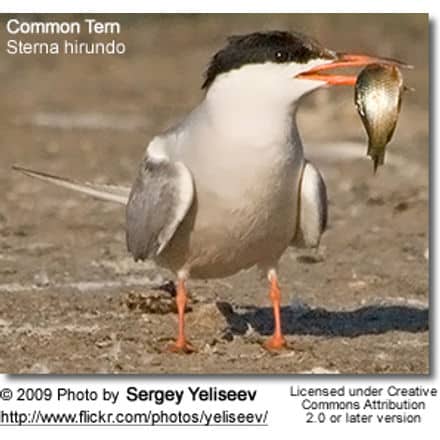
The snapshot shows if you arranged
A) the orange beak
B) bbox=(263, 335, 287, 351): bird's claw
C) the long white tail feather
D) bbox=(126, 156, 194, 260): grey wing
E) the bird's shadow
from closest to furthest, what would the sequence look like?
the orange beak
bbox=(126, 156, 194, 260): grey wing
bbox=(263, 335, 287, 351): bird's claw
the bird's shadow
the long white tail feather

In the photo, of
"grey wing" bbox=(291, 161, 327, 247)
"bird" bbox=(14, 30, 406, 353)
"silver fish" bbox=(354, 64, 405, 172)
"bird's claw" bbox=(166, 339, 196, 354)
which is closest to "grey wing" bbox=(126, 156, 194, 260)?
"bird" bbox=(14, 30, 406, 353)

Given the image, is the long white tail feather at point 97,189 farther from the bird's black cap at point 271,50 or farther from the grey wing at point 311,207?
the bird's black cap at point 271,50

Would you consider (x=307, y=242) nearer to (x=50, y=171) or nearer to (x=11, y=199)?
(x=11, y=199)

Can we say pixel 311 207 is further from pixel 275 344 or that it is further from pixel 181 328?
pixel 181 328

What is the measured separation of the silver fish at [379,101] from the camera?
6344 mm

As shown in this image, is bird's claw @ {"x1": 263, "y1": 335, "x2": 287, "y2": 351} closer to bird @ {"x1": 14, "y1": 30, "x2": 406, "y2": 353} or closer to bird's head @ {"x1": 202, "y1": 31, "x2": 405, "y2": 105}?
bird @ {"x1": 14, "y1": 30, "x2": 406, "y2": 353}

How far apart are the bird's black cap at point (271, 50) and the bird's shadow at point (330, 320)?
1.25 metres

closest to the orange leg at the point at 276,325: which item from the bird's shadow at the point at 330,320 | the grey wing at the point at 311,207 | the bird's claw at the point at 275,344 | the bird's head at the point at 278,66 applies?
the bird's claw at the point at 275,344

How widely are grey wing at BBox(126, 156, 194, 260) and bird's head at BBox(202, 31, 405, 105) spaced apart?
388 millimetres

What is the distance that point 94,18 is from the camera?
745cm

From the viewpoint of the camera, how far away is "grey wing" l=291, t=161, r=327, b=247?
20.8 feet

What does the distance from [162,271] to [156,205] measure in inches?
64.4

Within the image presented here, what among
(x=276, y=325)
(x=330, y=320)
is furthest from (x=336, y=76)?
(x=330, y=320)

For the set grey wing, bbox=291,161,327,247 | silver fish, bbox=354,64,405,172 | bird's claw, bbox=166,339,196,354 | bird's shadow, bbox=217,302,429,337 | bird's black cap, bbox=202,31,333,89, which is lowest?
bird's claw, bbox=166,339,196,354
